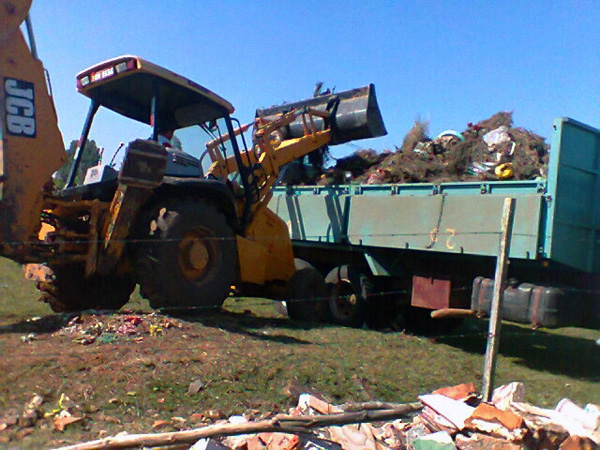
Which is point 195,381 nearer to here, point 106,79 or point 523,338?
point 106,79

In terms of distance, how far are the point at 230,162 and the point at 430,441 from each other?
4.97 metres

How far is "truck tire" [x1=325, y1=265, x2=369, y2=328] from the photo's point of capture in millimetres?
8555

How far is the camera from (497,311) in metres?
4.97

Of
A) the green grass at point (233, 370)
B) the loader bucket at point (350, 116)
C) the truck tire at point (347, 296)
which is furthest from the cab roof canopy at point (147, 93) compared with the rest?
the truck tire at point (347, 296)

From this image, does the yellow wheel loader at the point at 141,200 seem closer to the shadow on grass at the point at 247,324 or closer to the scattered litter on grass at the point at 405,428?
the shadow on grass at the point at 247,324

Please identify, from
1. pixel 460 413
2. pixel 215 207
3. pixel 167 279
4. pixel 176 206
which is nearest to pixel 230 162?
pixel 215 207

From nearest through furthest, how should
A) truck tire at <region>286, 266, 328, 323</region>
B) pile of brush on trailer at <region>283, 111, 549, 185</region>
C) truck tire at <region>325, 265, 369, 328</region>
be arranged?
truck tire at <region>286, 266, 328, 323</region> → pile of brush on trailer at <region>283, 111, 549, 185</region> → truck tire at <region>325, 265, 369, 328</region>

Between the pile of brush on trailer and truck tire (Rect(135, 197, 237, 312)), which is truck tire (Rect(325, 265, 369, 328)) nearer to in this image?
the pile of brush on trailer

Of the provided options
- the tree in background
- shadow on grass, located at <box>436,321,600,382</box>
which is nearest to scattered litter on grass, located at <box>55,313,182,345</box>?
the tree in background

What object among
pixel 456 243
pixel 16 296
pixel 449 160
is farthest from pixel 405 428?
pixel 16 296

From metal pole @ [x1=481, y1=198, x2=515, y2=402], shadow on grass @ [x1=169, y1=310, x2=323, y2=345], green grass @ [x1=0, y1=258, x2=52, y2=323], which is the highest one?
metal pole @ [x1=481, y1=198, x2=515, y2=402]

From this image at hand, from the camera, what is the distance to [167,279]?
19.8 ft

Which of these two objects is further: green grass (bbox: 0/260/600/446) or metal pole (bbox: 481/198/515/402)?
metal pole (bbox: 481/198/515/402)

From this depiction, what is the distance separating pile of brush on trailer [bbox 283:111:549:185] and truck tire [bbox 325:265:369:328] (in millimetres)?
1530
